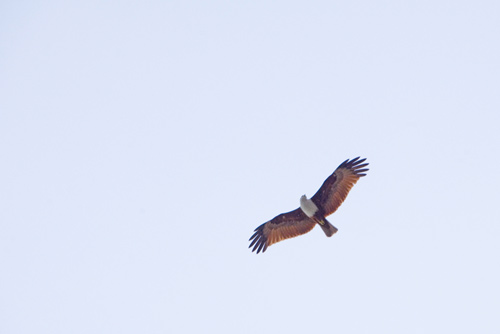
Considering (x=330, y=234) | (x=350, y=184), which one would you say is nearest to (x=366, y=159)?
(x=350, y=184)

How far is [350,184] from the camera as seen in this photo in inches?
818

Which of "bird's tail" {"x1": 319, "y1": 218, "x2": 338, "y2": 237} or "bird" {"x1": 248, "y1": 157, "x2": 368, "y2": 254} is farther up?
"bird" {"x1": 248, "y1": 157, "x2": 368, "y2": 254}

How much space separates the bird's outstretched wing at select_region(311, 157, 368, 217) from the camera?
68.0ft

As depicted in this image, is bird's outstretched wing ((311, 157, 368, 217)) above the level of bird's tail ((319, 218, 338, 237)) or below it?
above

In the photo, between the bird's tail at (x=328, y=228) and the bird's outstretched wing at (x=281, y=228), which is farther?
the bird's outstretched wing at (x=281, y=228)

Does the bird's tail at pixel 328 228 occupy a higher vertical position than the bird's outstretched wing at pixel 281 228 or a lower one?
lower

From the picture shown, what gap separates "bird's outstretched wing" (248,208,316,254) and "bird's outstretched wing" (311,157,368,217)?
72cm

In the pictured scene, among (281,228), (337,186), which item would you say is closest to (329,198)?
(337,186)

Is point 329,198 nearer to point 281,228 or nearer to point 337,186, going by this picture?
point 337,186

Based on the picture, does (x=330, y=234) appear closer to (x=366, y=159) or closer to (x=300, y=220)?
(x=300, y=220)

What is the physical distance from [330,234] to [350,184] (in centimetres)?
167

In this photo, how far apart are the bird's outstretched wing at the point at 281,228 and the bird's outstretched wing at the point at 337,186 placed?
72cm

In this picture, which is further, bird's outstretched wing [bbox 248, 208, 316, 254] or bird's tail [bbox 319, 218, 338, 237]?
bird's outstretched wing [bbox 248, 208, 316, 254]

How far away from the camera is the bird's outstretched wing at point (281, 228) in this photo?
842 inches
